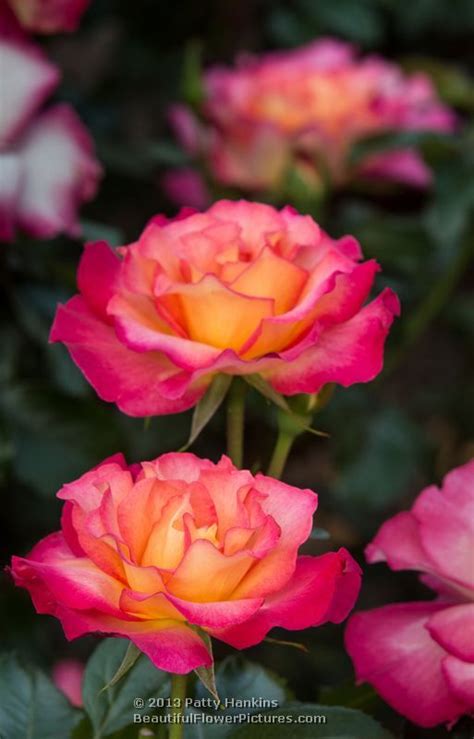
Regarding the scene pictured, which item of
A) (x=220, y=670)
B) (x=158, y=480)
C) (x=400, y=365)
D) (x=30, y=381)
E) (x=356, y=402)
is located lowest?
(x=400, y=365)

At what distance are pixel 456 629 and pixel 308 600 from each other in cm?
8

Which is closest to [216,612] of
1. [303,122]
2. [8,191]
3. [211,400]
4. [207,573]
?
[207,573]

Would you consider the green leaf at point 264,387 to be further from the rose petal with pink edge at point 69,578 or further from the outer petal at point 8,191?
the outer petal at point 8,191

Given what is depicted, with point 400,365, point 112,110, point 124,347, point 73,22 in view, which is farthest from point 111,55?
point 124,347

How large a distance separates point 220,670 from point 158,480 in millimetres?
134

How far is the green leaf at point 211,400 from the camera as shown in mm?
470

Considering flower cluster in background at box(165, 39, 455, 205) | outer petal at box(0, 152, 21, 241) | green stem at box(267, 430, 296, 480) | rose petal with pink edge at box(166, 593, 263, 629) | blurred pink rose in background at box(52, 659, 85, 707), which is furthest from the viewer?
flower cluster in background at box(165, 39, 455, 205)

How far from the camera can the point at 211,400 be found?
0.47m

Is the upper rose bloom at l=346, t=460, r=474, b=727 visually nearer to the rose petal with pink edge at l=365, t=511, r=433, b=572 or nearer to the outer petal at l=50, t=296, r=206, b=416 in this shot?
the rose petal with pink edge at l=365, t=511, r=433, b=572

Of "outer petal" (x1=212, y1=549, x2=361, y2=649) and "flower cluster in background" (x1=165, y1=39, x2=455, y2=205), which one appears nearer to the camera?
"outer petal" (x1=212, y1=549, x2=361, y2=649)

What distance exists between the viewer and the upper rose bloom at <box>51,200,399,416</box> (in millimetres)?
452

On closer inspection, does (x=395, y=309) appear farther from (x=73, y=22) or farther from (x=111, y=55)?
(x=111, y=55)

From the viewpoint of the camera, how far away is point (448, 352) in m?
1.61

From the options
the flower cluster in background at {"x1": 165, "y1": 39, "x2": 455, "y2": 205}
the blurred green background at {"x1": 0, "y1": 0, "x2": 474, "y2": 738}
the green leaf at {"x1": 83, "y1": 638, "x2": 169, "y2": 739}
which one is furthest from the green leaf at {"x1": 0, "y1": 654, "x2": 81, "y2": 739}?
the flower cluster in background at {"x1": 165, "y1": 39, "x2": 455, "y2": 205}
